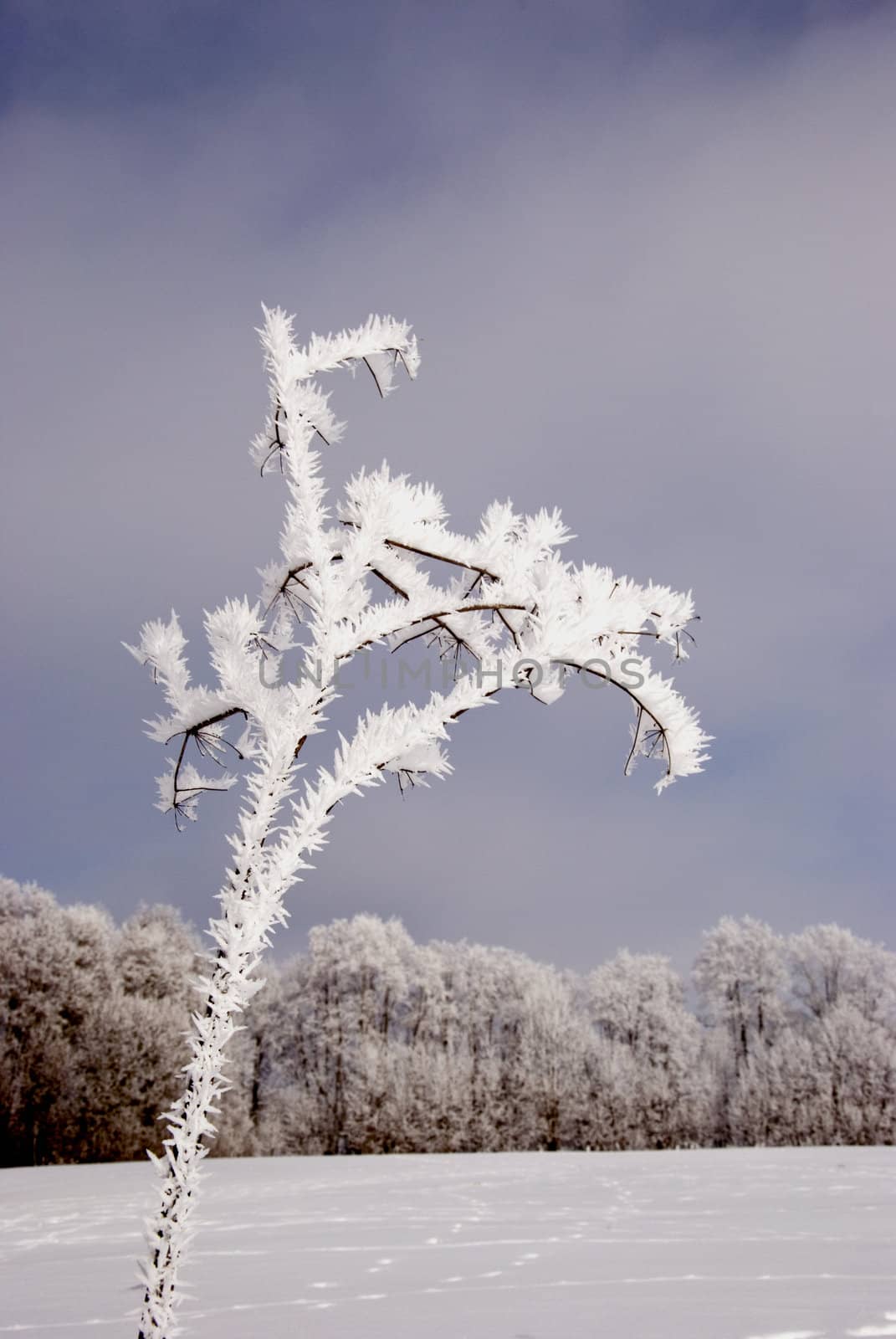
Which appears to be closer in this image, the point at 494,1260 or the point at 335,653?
the point at 335,653

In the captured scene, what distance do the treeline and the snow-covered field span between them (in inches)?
568

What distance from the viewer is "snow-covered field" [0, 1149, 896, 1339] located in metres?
4.14

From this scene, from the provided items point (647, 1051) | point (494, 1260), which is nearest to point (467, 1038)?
point (647, 1051)

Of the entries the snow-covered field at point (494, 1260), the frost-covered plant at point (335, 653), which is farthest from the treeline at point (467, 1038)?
the frost-covered plant at point (335, 653)

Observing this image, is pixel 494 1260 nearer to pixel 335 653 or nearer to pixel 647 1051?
pixel 335 653

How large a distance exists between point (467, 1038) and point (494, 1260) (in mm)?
33245

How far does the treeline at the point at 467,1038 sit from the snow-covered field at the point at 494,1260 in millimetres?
14431

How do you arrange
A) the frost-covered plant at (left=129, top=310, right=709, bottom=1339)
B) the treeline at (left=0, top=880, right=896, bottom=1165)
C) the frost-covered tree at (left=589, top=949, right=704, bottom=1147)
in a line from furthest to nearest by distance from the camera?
1. the frost-covered tree at (left=589, top=949, right=704, bottom=1147)
2. the treeline at (left=0, top=880, right=896, bottom=1165)
3. the frost-covered plant at (left=129, top=310, right=709, bottom=1339)

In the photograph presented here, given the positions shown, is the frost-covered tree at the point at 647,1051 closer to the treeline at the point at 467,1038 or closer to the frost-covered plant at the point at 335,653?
the treeline at the point at 467,1038

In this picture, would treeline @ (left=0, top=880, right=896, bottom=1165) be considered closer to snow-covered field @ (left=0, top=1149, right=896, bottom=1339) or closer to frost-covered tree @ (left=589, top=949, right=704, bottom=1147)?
frost-covered tree @ (left=589, top=949, right=704, bottom=1147)

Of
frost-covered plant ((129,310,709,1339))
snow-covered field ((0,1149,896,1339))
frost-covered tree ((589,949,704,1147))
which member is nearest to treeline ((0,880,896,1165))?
frost-covered tree ((589,949,704,1147))

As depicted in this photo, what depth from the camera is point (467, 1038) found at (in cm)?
3738

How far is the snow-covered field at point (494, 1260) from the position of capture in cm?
414

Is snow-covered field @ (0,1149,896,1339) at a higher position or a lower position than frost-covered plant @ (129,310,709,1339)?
lower
